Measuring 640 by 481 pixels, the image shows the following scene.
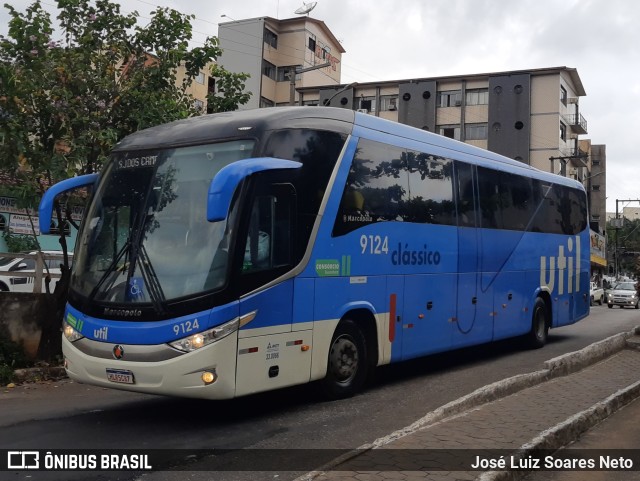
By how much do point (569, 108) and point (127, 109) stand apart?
50982 millimetres

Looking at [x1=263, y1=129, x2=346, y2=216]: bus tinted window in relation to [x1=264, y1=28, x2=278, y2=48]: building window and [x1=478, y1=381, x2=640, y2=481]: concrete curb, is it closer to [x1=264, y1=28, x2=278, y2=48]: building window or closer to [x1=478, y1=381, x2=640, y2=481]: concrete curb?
[x1=478, y1=381, x2=640, y2=481]: concrete curb

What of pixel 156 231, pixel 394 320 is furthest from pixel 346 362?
pixel 156 231

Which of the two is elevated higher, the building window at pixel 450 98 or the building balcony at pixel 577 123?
the building window at pixel 450 98

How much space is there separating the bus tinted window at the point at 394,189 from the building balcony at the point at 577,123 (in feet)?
161

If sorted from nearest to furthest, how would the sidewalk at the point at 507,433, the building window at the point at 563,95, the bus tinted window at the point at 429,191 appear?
the sidewalk at the point at 507,433
the bus tinted window at the point at 429,191
the building window at the point at 563,95

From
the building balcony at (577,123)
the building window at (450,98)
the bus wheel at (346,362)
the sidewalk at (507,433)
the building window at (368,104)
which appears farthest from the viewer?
the building window at (368,104)

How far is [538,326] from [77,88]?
33.3ft

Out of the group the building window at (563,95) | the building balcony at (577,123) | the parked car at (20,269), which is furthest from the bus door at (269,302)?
the building balcony at (577,123)

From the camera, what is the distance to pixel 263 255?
24.0 ft

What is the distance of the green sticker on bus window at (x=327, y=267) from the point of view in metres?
8.02

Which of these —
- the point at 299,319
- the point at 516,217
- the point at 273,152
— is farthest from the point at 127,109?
the point at 516,217

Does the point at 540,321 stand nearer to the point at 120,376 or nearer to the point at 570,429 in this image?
the point at 570,429

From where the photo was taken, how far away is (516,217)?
507 inches

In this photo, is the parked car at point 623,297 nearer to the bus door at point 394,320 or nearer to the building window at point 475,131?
the building window at point 475,131
